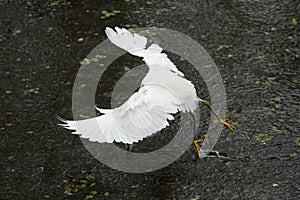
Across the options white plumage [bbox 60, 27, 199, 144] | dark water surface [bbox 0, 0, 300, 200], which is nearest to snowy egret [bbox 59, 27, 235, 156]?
white plumage [bbox 60, 27, 199, 144]

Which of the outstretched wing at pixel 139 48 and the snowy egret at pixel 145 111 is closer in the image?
the snowy egret at pixel 145 111

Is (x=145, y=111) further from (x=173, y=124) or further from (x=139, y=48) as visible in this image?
(x=173, y=124)

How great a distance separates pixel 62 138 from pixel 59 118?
17 cm

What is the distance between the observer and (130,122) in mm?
2775

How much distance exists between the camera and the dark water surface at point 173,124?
3104mm

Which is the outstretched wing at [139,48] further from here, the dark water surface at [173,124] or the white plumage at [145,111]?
the dark water surface at [173,124]

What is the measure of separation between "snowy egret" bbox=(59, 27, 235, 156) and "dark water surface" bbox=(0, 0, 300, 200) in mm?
390

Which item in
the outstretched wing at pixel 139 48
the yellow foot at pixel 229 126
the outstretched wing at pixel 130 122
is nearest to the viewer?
the outstretched wing at pixel 130 122

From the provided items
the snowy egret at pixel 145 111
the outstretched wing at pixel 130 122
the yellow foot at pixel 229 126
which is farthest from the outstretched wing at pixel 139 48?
the yellow foot at pixel 229 126

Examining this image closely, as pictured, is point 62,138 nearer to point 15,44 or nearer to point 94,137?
point 94,137

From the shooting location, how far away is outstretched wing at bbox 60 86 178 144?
277cm

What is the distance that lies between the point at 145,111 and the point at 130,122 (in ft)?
0.29

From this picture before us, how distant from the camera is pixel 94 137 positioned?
279cm

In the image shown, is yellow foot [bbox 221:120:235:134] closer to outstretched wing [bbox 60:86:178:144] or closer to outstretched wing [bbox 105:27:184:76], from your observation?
outstretched wing [bbox 105:27:184:76]
